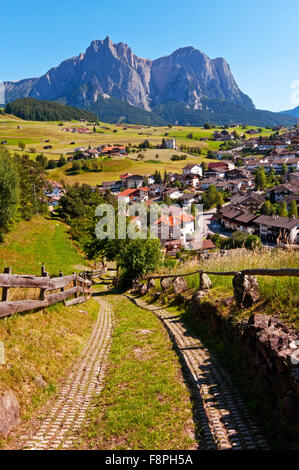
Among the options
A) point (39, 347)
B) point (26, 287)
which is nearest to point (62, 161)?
point (26, 287)

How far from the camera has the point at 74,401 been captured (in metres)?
5.66

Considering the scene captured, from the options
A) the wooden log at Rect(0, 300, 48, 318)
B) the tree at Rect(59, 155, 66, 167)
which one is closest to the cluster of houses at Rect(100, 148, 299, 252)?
the tree at Rect(59, 155, 66, 167)

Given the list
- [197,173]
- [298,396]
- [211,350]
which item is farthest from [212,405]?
[197,173]

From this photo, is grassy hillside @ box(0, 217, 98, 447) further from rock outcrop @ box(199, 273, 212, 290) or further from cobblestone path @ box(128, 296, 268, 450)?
rock outcrop @ box(199, 273, 212, 290)

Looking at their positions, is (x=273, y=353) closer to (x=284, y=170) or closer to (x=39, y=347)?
(x=39, y=347)

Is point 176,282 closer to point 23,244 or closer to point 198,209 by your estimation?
point 23,244

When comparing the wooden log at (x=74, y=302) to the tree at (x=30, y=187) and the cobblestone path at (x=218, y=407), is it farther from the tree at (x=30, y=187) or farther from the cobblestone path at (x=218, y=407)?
the tree at (x=30, y=187)

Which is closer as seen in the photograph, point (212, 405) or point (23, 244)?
point (212, 405)

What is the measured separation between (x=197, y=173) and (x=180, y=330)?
133 meters

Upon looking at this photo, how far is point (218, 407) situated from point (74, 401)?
9.10ft

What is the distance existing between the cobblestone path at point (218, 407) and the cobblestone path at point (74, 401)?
6.85 ft

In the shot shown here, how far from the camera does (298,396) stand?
393cm

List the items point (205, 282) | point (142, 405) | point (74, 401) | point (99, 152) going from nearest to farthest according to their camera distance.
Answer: point (142, 405) < point (74, 401) < point (205, 282) < point (99, 152)

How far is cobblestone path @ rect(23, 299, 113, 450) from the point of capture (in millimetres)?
4406
